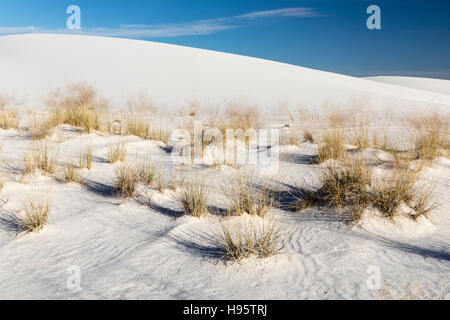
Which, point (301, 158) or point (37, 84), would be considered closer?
point (301, 158)

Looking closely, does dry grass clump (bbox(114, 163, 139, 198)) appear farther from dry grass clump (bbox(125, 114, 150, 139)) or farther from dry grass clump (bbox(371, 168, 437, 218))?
dry grass clump (bbox(125, 114, 150, 139))

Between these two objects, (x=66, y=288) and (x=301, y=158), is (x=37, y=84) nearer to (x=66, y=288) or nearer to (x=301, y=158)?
(x=301, y=158)

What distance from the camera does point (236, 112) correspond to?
7.59 metres

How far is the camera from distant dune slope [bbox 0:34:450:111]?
12.1 metres

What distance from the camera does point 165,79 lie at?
48.1 feet

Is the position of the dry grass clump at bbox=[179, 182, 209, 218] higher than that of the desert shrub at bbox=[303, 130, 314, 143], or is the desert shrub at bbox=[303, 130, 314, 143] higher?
the desert shrub at bbox=[303, 130, 314, 143]

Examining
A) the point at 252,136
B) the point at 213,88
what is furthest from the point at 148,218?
the point at 213,88

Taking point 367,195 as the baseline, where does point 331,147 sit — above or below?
above

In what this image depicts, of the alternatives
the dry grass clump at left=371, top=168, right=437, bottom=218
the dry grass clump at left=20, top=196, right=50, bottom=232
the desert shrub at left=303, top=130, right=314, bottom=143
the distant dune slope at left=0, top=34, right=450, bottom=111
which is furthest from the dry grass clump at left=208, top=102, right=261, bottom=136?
the dry grass clump at left=20, top=196, right=50, bottom=232
